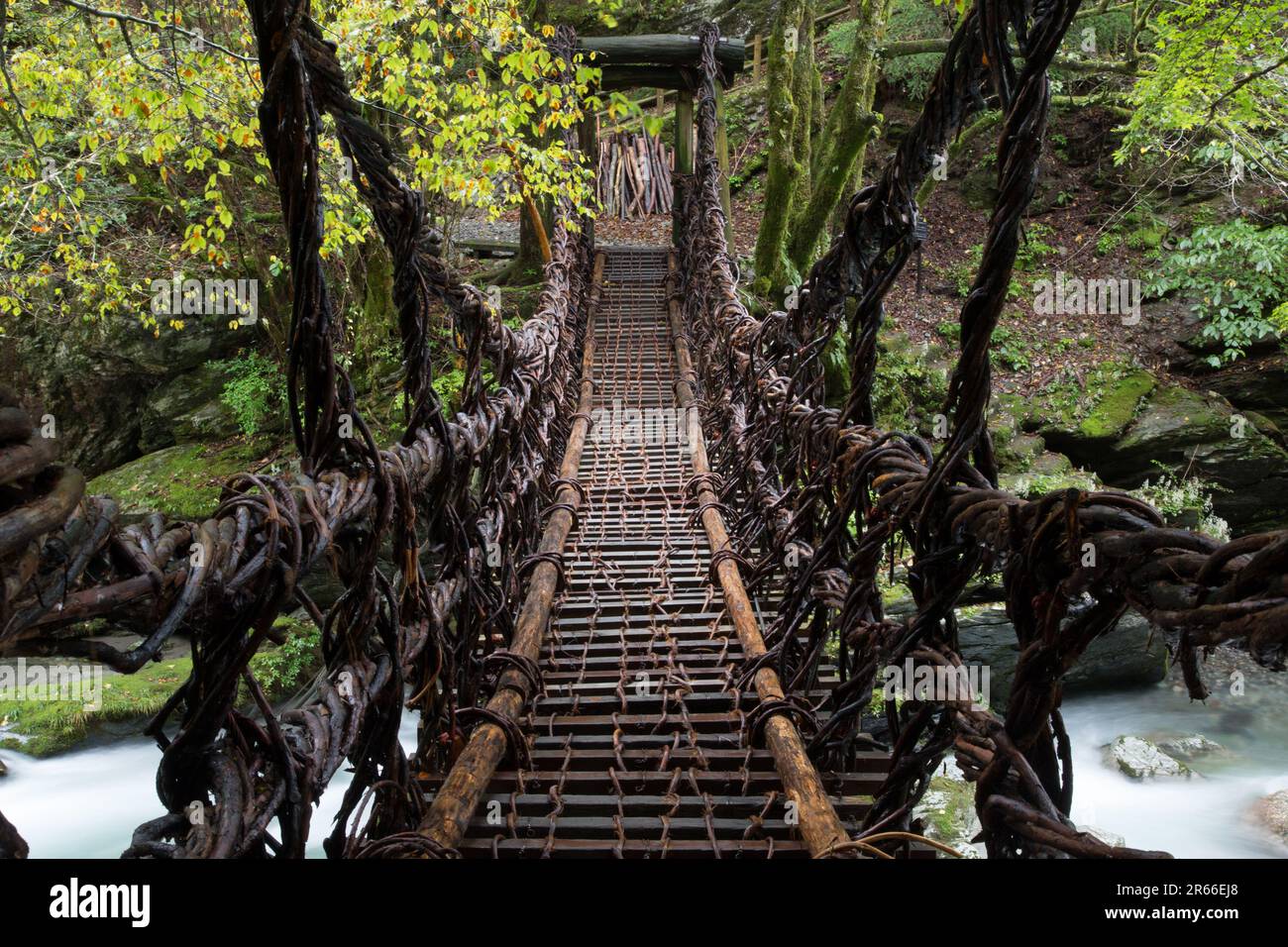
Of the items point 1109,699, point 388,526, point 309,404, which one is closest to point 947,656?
point 388,526

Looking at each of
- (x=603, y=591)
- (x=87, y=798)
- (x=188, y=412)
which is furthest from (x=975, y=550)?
(x=188, y=412)

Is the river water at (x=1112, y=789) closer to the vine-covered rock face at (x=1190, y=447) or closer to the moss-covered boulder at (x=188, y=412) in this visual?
the vine-covered rock face at (x=1190, y=447)

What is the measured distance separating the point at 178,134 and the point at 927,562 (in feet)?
19.0

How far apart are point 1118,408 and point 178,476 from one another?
937 centimetres

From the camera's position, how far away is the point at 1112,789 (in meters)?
5.89

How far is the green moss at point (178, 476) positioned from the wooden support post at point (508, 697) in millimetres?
5001

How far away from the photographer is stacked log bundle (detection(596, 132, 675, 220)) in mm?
12609

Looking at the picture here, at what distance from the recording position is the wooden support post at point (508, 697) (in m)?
1.81

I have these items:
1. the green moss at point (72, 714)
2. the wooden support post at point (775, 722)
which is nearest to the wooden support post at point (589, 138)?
the wooden support post at point (775, 722)

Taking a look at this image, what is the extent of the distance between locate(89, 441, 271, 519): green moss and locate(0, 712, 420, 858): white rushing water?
2.44 meters

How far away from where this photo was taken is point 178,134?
5477 mm

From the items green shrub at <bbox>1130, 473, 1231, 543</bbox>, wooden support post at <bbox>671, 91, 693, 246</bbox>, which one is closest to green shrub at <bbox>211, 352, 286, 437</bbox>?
wooden support post at <bbox>671, 91, 693, 246</bbox>

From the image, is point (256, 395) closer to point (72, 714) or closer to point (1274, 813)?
point (72, 714)
